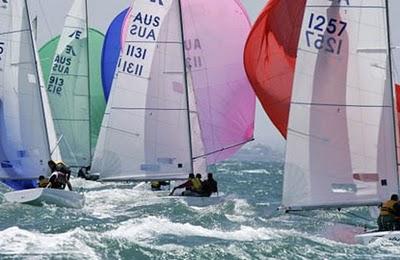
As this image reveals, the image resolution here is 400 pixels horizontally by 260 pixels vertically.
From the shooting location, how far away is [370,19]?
56.1ft

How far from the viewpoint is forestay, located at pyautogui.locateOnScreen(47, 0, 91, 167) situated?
108ft

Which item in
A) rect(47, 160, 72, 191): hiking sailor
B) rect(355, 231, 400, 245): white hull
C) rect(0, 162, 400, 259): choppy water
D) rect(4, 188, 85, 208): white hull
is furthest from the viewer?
rect(47, 160, 72, 191): hiking sailor

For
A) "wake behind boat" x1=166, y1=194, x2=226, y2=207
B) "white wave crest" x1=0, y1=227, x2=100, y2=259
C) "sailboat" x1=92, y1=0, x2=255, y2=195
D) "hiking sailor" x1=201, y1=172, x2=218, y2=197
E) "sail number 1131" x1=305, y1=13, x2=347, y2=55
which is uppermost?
"sail number 1131" x1=305, y1=13, x2=347, y2=55

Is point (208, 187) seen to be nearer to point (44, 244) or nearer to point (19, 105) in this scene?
point (19, 105)

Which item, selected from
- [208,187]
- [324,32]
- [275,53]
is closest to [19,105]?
[208,187]

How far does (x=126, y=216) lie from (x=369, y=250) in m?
5.81

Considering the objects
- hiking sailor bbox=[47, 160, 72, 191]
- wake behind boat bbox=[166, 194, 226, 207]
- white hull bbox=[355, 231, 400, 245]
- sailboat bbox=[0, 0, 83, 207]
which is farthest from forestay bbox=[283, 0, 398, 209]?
sailboat bbox=[0, 0, 83, 207]

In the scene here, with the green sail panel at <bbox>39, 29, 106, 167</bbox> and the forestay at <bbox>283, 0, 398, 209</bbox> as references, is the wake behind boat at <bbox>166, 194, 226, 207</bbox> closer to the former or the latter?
the forestay at <bbox>283, 0, 398, 209</bbox>

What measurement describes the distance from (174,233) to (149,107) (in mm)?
7392

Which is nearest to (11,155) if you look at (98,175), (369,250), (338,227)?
(98,175)

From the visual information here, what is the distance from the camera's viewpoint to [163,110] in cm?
2412

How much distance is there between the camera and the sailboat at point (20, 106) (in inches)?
929

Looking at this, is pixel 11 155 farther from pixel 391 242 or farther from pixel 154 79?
pixel 391 242

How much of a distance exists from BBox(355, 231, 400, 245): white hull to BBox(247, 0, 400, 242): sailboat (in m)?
1.01
